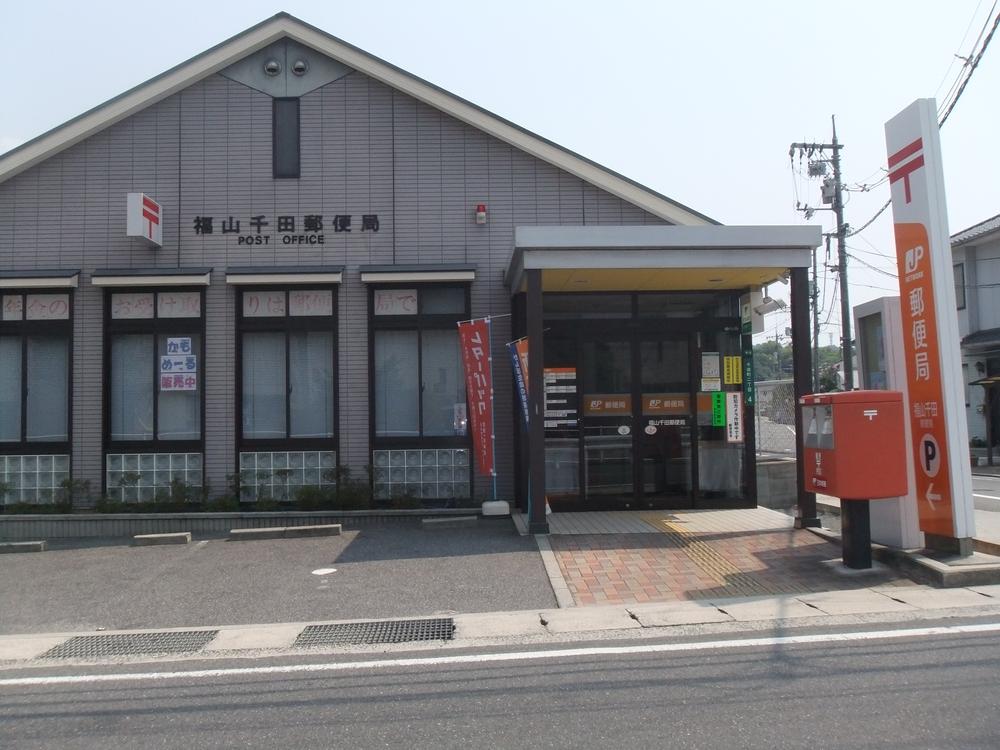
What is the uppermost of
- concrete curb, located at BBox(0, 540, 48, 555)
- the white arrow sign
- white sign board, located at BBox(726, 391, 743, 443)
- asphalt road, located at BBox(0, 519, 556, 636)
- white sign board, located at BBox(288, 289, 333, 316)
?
white sign board, located at BBox(288, 289, 333, 316)

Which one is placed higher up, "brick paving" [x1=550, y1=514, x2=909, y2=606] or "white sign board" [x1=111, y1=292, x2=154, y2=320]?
"white sign board" [x1=111, y1=292, x2=154, y2=320]

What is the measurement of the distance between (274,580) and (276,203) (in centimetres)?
655

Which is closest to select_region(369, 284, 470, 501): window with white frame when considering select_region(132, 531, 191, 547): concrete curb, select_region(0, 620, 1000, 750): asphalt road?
select_region(132, 531, 191, 547): concrete curb

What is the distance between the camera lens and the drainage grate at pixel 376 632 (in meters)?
6.35

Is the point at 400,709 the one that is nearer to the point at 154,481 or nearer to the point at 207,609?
the point at 207,609

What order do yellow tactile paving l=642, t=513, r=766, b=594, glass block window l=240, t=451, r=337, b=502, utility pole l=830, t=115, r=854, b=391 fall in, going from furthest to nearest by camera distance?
1. utility pole l=830, t=115, r=854, b=391
2. glass block window l=240, t=451, r=337, b=502
3. yellow tactile paving l=642, t=513, r=766, b=594

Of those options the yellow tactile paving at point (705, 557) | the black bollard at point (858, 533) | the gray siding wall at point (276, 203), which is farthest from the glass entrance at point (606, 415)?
the black bollard at point (858, 533)

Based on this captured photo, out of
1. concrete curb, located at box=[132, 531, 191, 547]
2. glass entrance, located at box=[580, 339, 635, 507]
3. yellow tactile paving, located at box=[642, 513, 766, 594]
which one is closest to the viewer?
yellow tactile paving, located at box=[642, 513, 766, 594]

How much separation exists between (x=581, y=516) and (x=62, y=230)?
9203 millimetres

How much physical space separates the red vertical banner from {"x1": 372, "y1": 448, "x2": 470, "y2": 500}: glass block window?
3.10 ft

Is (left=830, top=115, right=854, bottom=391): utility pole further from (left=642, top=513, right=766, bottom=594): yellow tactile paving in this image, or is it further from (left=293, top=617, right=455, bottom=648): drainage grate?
(left=293, top=617, right=455, bottom=648): drainage grate

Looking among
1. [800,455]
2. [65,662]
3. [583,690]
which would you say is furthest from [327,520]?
[583,690]

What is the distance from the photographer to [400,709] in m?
4.77

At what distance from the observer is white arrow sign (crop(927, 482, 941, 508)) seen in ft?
26.2
